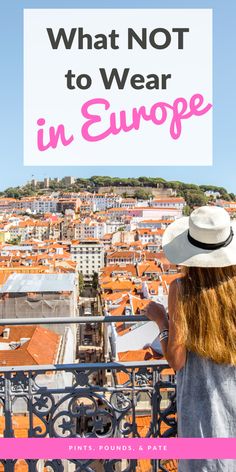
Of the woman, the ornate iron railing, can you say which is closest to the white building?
the ornate iron railing

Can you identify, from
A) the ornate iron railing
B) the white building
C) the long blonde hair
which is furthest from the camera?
the white building

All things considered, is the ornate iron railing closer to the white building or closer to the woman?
the woman

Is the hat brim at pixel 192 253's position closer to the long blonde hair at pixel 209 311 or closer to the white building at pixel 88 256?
Answer: the long blonde hair at pixel 209 311

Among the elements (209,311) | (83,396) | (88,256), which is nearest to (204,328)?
(209,311)

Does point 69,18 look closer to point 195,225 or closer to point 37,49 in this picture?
point 37,49

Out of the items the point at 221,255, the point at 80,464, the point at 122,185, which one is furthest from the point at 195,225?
the point at 122,185

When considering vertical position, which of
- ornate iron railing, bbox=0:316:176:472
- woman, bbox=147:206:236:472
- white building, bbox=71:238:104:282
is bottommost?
white building, bbox=71:238:104:282

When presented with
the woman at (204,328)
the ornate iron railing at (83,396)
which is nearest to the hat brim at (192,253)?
the woman at (204,328)
